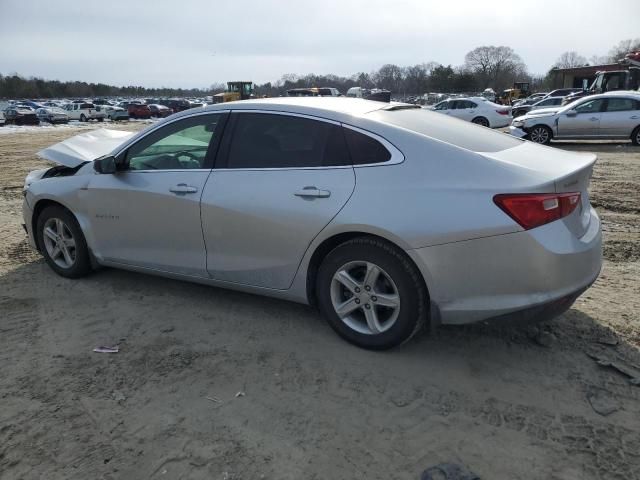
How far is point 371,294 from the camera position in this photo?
10.8ft

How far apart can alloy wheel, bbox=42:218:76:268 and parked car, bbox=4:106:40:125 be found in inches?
1514

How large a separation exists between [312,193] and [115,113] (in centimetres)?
4618

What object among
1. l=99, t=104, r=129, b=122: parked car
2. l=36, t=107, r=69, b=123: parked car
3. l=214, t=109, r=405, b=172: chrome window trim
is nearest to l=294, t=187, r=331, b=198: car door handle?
l=214, t=109, r=405, b=172: chrome window trim

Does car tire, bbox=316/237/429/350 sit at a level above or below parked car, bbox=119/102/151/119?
below

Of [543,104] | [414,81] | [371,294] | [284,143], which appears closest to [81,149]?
[284,143]

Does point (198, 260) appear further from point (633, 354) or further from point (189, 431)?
point (633, 354)

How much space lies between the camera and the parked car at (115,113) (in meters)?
44.2

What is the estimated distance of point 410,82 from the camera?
99250 mm

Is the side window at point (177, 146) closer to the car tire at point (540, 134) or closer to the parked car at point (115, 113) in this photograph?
the car tire at point (540, 134)

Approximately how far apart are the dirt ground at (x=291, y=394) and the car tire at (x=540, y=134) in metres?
12.5

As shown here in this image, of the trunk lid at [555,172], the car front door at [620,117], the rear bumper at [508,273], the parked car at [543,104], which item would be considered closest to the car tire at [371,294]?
the rear bumper at [508,273]

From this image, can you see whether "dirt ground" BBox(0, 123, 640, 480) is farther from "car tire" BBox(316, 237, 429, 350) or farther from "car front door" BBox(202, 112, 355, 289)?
"car front door" BBox(202, 112, 355, 289)

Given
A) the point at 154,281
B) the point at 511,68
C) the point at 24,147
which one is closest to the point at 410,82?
the point at 511,68

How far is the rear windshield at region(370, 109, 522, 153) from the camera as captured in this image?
3.35m
